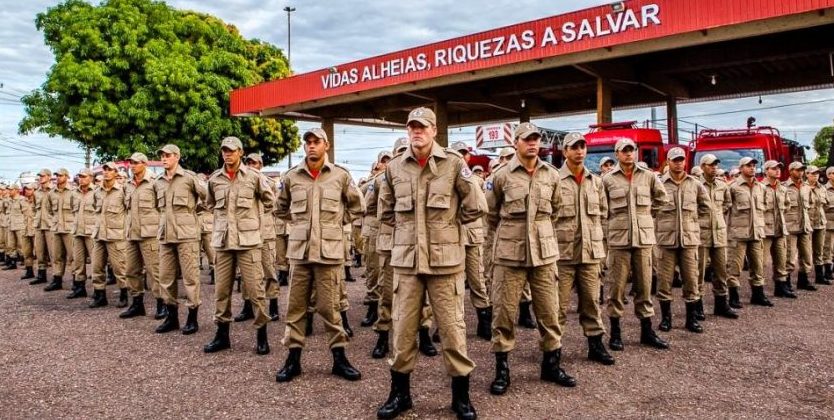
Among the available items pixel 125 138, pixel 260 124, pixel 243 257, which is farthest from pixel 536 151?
pixel 260 124

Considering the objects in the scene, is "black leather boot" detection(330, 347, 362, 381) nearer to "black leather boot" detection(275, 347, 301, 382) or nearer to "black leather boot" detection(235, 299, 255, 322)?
"black leather boot" detection(275, 347, 301, 382)

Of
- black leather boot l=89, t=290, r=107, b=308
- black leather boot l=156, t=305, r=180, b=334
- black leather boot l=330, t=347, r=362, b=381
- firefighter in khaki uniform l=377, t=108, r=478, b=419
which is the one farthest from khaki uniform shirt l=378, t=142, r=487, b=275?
black leather boot l=89, t=290, r=107, b=308

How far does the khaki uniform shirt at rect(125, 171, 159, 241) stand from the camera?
745 centimetres

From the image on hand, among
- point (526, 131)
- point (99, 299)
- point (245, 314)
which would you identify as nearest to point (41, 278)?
point (99, 299)

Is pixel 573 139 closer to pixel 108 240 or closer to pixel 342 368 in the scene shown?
pixel 342 368

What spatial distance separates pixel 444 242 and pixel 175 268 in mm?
4113

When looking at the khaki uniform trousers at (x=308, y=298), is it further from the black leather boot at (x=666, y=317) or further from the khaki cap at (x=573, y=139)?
the black leather boot at (x=666, y=317)

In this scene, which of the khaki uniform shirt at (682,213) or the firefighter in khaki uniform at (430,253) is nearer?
the firefighter in khaki uniform at (430,253)

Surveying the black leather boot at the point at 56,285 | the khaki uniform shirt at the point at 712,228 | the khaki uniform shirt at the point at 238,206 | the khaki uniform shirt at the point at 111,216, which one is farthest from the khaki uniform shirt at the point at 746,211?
the black leather boot at the point at 56,285

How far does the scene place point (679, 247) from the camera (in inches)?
259

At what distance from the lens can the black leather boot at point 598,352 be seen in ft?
17.6

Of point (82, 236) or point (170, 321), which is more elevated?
point (82, 236)

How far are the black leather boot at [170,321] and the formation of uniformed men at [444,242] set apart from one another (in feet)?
0.06

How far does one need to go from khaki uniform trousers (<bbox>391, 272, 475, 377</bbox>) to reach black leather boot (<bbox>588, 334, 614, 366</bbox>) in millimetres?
1815
